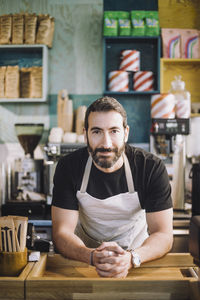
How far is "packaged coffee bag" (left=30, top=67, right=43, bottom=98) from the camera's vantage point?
10.2 ft

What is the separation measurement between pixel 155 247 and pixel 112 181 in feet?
1.43

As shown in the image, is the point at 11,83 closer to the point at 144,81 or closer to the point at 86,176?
the point at 144,81

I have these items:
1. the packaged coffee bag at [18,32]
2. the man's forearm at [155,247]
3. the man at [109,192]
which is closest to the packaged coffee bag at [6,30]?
the packaged coffee bag at [18,32]

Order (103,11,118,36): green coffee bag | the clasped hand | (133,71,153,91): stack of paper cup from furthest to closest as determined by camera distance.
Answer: (133,71,153,91): stack of paper cup < (103,11,118,36): green coffee bag < the clasped hand

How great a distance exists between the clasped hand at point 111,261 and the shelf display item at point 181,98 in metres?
1.91

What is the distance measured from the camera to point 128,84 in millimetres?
3256

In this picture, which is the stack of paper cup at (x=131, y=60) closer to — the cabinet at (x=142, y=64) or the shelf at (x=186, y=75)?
the cabinet at (x=142, y=64)

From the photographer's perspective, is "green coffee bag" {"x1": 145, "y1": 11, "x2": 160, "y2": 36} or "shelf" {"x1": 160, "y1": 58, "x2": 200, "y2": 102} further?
"shelf" {"x1": 160, "y1": 58, "x2": 200, "y2": 102}

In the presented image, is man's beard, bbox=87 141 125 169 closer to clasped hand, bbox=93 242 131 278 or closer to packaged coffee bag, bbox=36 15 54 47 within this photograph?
clasped hand, bbox=93 242 131 278

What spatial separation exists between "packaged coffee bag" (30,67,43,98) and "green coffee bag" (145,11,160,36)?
1.09 meters

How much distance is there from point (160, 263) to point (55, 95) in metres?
2.37

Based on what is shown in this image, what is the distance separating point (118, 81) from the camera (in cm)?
307

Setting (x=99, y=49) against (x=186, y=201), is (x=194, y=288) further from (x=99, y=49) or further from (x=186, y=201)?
(x=99, y=49)

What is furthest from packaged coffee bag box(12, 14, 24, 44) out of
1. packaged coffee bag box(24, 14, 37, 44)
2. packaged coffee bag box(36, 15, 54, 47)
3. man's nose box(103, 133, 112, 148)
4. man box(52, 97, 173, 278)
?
man's nose box(103, 133, 112, 148)
